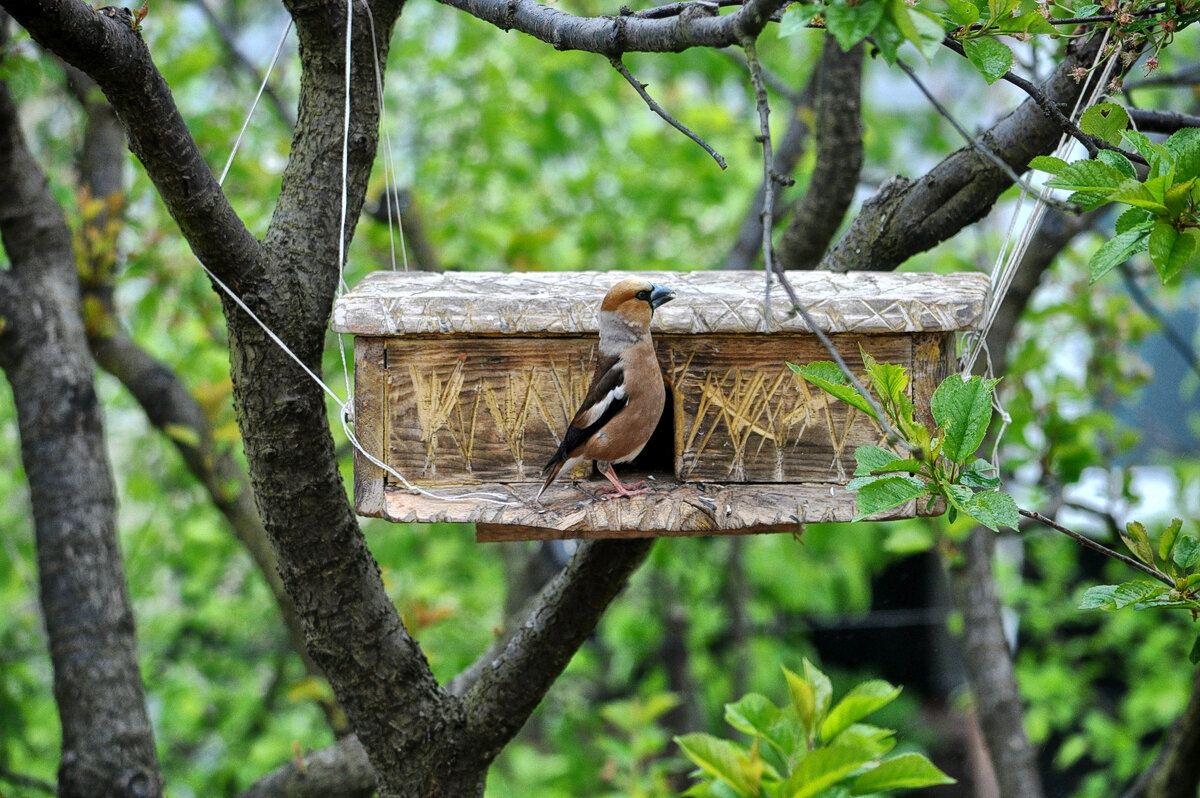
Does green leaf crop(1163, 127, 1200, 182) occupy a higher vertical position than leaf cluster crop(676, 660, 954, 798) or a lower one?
higher

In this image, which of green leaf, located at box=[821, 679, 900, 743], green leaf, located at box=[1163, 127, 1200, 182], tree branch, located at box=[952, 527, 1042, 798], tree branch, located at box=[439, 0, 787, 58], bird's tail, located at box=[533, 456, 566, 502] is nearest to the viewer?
tree branch, located at box=[439, 0, 787, 58]

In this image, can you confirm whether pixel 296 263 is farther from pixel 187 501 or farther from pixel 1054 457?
pixel 187 501

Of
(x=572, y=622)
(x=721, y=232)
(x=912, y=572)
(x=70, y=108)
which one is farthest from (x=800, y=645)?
(x=70, y=108)

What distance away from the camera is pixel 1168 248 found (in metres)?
1.64

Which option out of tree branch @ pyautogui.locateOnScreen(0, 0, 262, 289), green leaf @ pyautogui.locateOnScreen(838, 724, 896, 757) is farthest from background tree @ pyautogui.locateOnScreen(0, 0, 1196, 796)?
green leaf @ pyautogui.locateOnScreen(838, 724, 896, 757)

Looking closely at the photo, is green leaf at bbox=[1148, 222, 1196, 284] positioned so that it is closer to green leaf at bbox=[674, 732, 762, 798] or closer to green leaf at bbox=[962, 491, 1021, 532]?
green leaf at bbox=[962, 491, 1021, 532]

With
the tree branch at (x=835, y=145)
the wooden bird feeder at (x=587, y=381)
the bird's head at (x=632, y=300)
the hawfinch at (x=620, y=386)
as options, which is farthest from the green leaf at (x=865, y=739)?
the tree branch at (x=835, y=145)

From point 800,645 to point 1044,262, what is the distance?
390 cm

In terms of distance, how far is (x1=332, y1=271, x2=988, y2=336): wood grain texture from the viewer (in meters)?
2.04

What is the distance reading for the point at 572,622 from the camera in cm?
261

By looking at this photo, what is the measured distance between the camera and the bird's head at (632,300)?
6.53 ft

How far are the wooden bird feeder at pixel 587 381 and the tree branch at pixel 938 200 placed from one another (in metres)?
0.42

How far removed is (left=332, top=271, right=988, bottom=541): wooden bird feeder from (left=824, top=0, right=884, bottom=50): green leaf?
30.2 inches

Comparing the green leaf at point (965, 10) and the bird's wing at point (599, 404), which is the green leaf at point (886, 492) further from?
the green leaf at point (965, 10)
